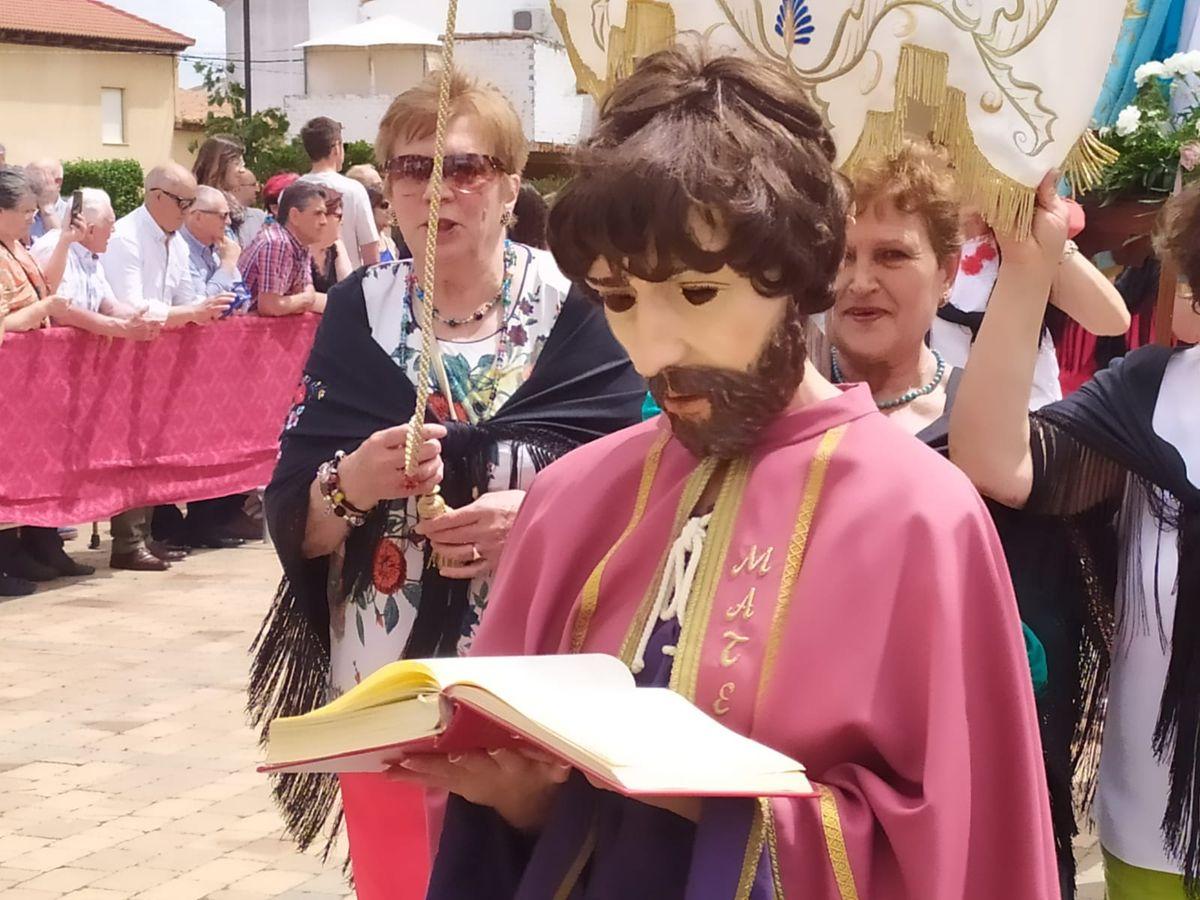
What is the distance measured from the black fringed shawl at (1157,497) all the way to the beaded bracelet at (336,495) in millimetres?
1279

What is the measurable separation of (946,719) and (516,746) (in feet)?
1.53

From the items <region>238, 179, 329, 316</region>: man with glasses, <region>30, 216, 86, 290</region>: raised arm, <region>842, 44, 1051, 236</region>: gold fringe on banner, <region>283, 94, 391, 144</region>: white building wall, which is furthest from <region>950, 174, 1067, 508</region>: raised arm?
<region>283, 94, 391, 144</region>: white building wall

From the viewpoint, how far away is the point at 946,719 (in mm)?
1770

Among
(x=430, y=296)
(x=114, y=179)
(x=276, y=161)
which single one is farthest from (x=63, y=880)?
(x=114, y=179)

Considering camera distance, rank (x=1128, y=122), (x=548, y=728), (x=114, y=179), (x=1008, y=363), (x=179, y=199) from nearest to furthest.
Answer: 1. (x=548, y=728)
2. (x=1008, y=363)
3. (x=1128, y=122)
4. (x=179, y=199)
5. (x=114, y=179)

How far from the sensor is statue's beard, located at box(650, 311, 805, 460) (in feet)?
6.34

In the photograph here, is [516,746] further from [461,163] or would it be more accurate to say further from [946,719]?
[461,163]

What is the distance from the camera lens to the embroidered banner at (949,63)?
2.39 meters

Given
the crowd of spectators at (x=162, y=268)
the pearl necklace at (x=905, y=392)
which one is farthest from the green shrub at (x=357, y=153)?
the pearl necklace at (x=905, y=392)

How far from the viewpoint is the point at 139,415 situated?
904cm

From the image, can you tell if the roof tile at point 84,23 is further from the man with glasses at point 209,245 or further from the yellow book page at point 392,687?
the yellow book page at point 392,687

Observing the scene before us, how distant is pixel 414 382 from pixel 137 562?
257 inches

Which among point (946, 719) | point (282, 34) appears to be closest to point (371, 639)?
point (946, 719)

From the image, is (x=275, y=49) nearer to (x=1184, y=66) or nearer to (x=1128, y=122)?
(x=1184, y=66)
